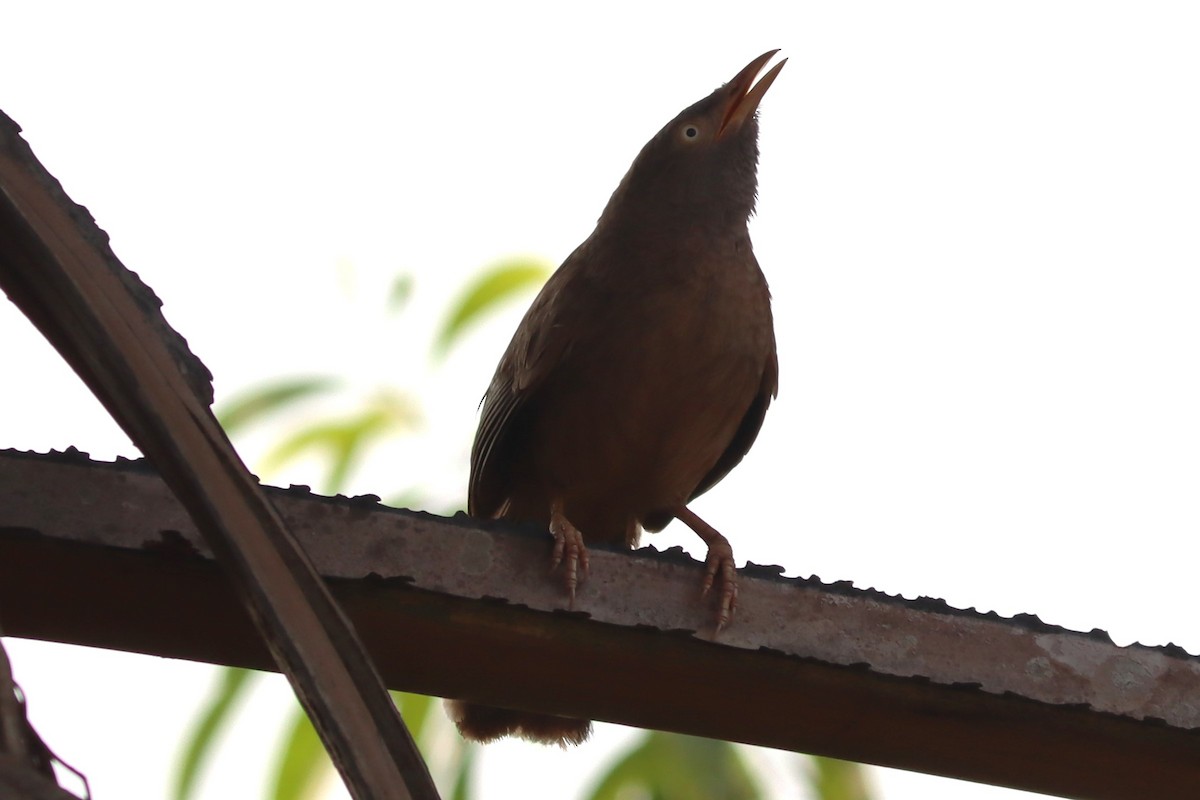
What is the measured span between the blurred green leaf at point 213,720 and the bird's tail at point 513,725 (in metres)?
1.18

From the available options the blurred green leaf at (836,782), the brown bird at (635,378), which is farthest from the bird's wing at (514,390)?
the blurred green leaf at (836,782)

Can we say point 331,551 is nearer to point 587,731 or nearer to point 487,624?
point 487,624

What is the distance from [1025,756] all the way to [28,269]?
1.34 m

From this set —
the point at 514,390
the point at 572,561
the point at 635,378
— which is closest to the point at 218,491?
the point at 572,561

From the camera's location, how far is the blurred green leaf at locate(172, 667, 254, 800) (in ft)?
12.3

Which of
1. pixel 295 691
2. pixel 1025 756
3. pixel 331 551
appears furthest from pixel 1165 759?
pixel 295 691

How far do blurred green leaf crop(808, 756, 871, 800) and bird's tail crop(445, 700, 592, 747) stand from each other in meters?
1.10

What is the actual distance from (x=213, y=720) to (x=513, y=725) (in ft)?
4.58

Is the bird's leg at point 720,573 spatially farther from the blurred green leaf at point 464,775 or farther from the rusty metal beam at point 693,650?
the blurred green leaf at point 464,775

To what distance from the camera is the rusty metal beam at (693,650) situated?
1497 millimetres

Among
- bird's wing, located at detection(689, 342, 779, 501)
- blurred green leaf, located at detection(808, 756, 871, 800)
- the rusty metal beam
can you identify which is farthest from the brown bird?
the rusty metal beam

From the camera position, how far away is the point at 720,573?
196 centimetres

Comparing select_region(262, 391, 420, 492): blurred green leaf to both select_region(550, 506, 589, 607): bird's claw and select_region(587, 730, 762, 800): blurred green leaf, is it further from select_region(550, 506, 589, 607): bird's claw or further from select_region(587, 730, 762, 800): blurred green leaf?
select_region(550, 506, 589, 607): bird's claw

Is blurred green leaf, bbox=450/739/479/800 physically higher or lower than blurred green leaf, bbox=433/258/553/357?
lower
